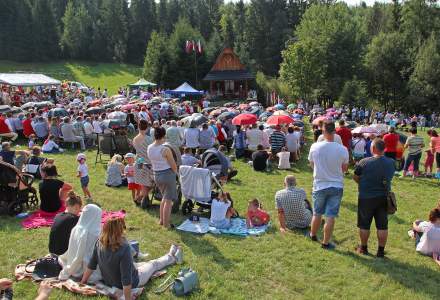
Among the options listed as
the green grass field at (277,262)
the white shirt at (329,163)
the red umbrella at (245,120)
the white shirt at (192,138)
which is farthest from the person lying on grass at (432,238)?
the red umbrella at (245,120)

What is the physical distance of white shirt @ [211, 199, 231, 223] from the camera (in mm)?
8578

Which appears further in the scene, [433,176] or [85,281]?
[433,176]

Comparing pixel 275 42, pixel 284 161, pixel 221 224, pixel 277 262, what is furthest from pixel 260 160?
pixel 275 42

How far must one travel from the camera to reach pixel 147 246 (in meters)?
7.42

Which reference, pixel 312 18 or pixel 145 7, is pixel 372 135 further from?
pixel 145 7

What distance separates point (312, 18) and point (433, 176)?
48.1m

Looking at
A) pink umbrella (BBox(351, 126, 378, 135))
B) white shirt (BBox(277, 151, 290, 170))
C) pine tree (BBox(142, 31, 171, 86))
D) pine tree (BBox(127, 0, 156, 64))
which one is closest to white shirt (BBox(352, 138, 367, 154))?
pink umbrella (BBox(351, 126, 378, 135))

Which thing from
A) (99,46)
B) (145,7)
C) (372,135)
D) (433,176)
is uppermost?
(145,7)

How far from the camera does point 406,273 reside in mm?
6645

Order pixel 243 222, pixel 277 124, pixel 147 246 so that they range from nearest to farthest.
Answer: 1. pixel 147 246
2. pixel 243 222
3. pixel 277 124

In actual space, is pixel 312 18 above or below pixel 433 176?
above

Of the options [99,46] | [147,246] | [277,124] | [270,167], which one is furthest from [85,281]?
[99,46]

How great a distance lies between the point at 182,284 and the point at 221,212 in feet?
9.65

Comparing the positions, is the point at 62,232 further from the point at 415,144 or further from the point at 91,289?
the point at 415,144
